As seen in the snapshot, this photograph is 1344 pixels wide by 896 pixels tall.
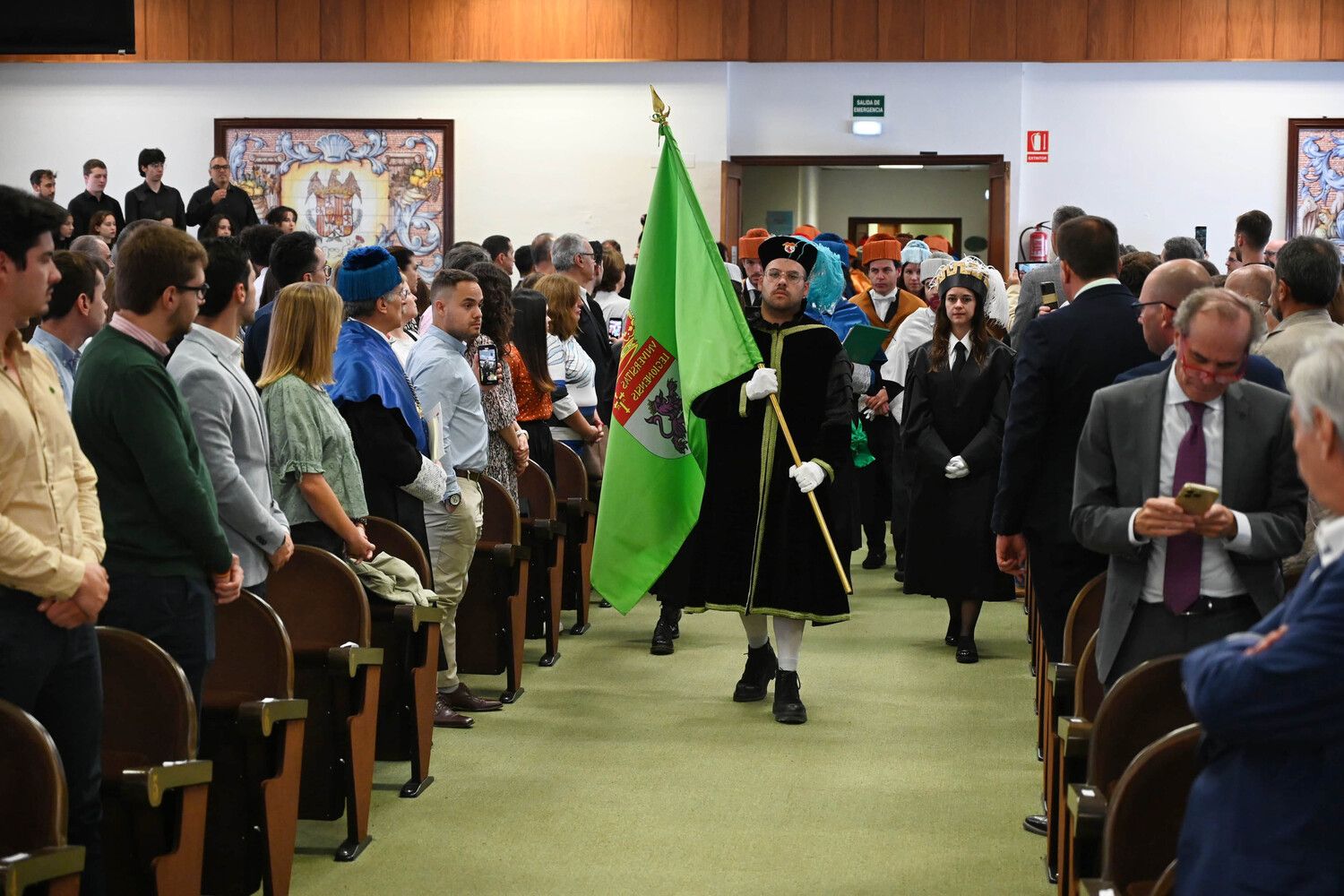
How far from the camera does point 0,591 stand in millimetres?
2662

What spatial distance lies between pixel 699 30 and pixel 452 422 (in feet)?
31.2

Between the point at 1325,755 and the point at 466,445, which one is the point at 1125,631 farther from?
the point at 466,445

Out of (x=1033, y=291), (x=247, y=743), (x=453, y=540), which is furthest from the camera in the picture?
(x=1033, y=291)

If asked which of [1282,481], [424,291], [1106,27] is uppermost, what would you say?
[1106,27]

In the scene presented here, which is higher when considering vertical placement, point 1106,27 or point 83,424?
point 1106,27

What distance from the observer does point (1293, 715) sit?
71.8 inches

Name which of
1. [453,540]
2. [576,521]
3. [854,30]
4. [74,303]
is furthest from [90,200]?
[74,303]

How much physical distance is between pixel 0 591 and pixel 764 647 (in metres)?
3.54

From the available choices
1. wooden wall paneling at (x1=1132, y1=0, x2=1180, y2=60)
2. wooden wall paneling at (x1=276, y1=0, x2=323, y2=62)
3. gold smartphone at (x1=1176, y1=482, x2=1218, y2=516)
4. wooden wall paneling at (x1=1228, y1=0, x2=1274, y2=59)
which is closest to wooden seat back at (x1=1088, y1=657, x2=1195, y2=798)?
gold smartphone at (x1=1176, y1=482, x2=1218, y2=516)

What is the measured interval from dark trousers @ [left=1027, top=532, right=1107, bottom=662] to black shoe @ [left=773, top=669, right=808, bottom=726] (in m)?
1.23

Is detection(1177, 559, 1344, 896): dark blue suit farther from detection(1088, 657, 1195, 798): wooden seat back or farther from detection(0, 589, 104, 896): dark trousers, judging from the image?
detection(0, 589, 104, 896): dark trousers

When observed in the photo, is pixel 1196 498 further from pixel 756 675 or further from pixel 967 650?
pixel 967 650

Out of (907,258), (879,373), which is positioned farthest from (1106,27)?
(879,373)

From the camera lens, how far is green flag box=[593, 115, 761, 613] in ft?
18.4
